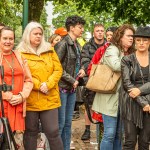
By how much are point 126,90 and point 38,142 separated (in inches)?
58.4

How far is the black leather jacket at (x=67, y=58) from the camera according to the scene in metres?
5.84

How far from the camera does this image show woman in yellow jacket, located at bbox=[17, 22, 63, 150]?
Result: 208 inches

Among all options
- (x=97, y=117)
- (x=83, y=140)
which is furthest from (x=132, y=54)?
(x=83, y=140)

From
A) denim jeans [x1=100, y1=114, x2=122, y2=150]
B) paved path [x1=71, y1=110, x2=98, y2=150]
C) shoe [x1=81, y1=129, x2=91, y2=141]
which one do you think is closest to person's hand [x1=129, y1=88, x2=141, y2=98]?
denim jeans [x1=100, y1=114, x2=122, y2=150]

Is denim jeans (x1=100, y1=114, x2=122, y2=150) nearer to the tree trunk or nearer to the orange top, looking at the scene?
the orange top

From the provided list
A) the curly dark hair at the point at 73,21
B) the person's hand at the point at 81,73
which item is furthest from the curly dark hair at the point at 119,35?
the person's hand at the point at 81,73

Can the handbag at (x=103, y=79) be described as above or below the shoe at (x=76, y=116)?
above

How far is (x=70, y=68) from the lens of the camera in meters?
5.94

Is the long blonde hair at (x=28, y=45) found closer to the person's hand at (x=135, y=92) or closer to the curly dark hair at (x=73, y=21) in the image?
the curly dark hair at (x=73, y=21)

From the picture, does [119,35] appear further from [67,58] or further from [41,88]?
[41,88]

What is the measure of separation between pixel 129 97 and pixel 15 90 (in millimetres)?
1284

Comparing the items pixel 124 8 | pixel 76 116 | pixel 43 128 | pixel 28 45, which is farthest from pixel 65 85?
pixel 124 8

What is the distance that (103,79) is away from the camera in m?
5.43

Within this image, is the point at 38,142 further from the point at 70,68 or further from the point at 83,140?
the point at 83,140
